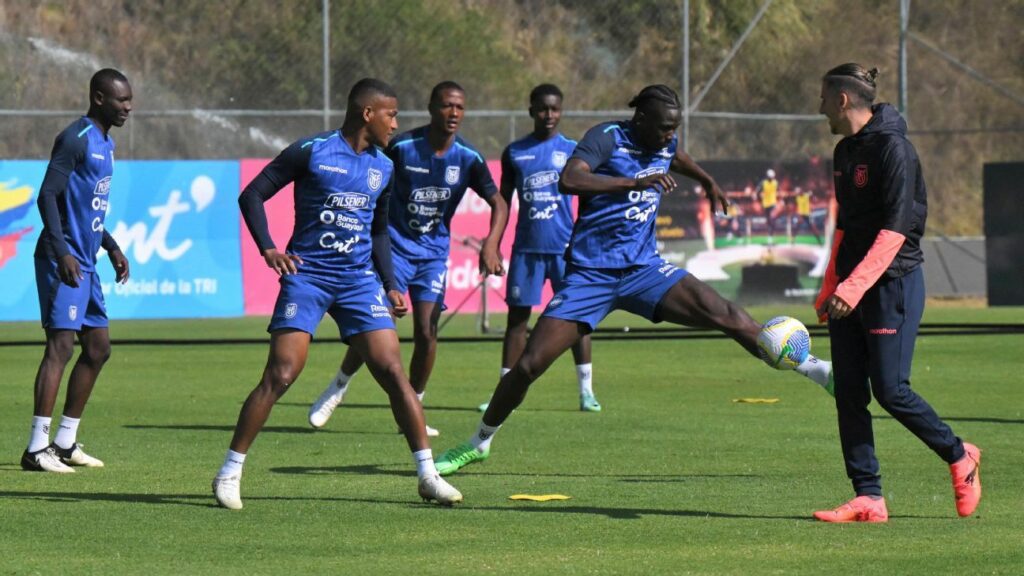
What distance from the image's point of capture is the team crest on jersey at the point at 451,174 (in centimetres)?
1338

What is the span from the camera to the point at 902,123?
28.9ft

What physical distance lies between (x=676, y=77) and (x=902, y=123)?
20566 millimetres

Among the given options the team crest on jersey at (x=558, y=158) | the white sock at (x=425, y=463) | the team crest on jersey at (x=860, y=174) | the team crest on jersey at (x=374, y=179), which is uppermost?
the team crest on jersey at (x=860, y=174)

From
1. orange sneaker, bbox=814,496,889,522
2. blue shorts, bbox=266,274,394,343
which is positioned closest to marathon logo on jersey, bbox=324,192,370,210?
blue shorts, bbox=266,274,394,343

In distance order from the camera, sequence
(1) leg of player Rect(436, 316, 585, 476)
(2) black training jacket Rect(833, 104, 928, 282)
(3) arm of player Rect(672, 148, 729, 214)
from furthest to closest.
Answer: (3) arm of player Rect(672, 148, 729, 214) < (1) leg of player Rect(436, 316, 585, 476) < (2) black training jacket Rect(833, 104, 928, 282)

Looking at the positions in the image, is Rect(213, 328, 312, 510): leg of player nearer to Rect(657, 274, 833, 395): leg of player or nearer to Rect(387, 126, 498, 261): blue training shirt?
Rect(657, 274, 833, 395): leg of player

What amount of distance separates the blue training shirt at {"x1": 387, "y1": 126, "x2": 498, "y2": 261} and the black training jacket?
15.6ft

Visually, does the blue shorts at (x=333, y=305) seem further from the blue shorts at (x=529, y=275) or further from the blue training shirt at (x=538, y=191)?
the blue training shirt at (x=538, y=191)

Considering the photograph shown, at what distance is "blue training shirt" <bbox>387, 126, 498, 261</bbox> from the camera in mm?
13375

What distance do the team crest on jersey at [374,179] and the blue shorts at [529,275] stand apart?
15.7ft

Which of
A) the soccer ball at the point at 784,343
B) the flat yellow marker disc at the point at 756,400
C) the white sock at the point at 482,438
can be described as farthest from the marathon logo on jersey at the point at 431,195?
the soccer ball at the point at 784,343

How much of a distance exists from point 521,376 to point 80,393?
9.35ft

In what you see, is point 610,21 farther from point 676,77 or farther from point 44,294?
point 44,294

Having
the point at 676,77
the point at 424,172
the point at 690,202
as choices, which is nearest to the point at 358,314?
the point at 424,172
